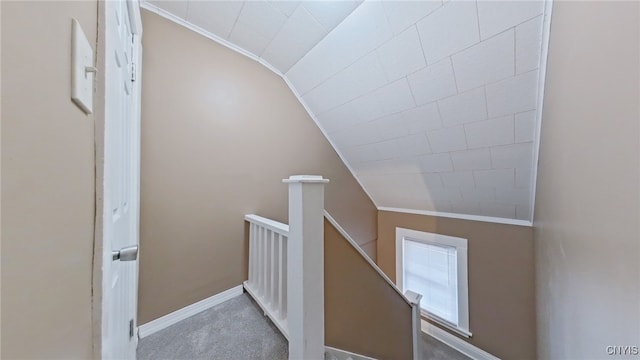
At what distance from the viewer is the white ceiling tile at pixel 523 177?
189cm

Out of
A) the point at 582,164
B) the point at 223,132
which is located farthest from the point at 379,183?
the point at 582,164

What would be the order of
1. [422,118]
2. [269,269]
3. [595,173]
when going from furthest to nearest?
[422,118] → [269,269] → [595,173]

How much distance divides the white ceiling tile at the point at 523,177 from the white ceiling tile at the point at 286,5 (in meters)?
2.19

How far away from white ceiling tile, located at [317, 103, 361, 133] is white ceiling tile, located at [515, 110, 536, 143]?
129 centimetres

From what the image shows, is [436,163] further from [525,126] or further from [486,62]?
[486,62]

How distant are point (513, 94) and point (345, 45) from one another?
1257 mm

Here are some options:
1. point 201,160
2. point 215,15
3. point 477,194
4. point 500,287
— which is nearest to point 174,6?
point 215,15

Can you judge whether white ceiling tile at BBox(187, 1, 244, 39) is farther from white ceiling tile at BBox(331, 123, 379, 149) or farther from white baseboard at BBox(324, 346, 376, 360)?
white baseboard at BBox(324, 346, 376, 360)

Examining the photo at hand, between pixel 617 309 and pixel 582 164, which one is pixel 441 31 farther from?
pixel 617 309

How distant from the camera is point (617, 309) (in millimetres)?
637

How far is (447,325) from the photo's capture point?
2658mm

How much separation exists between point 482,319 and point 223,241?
2774 mm

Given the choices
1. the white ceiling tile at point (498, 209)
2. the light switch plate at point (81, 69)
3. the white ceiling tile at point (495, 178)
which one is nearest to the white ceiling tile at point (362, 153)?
the white ceiling tile at point (495, 178)

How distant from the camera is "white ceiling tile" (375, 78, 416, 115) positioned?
1910 mm
